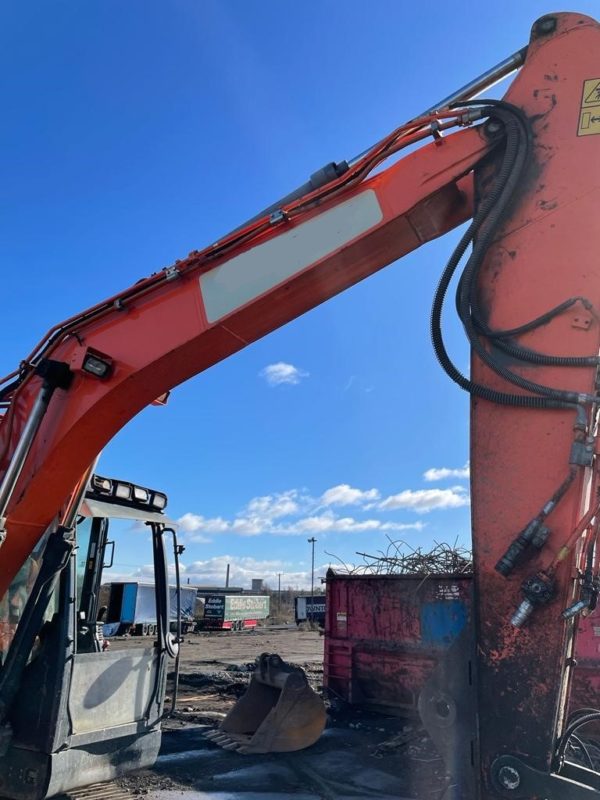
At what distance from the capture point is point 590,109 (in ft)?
10.1

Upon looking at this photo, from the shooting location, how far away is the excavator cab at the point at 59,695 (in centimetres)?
412

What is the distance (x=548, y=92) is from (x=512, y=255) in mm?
879

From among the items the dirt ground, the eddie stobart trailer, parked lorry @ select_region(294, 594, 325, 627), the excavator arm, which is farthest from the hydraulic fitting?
the eddie stobart trailer

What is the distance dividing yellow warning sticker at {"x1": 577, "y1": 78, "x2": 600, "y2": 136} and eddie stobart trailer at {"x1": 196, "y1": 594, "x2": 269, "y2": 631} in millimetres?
34044

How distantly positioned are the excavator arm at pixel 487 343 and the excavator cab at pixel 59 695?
11.3 inches

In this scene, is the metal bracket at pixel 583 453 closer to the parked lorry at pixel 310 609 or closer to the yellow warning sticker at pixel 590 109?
the yellow warning sticker at pixel 590 109

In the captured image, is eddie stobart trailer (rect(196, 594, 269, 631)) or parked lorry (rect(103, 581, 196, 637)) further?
eddie stobart trailer (rect(196, 594, 269, 631))

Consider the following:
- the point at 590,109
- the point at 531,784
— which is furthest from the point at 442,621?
the point at 590,109

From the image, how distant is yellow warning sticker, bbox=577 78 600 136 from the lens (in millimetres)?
3039

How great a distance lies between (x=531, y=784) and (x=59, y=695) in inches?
118

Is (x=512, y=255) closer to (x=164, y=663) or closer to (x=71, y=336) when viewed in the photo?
(x=71, y=336)

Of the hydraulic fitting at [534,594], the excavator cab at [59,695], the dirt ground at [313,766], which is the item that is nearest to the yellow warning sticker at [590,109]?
the hydraulic fitting at [534,594]

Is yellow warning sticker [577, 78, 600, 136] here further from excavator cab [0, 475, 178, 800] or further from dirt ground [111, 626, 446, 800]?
dirt ground [111, 626, 446, 800]

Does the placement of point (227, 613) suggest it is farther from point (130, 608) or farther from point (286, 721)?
point (286, 721)
